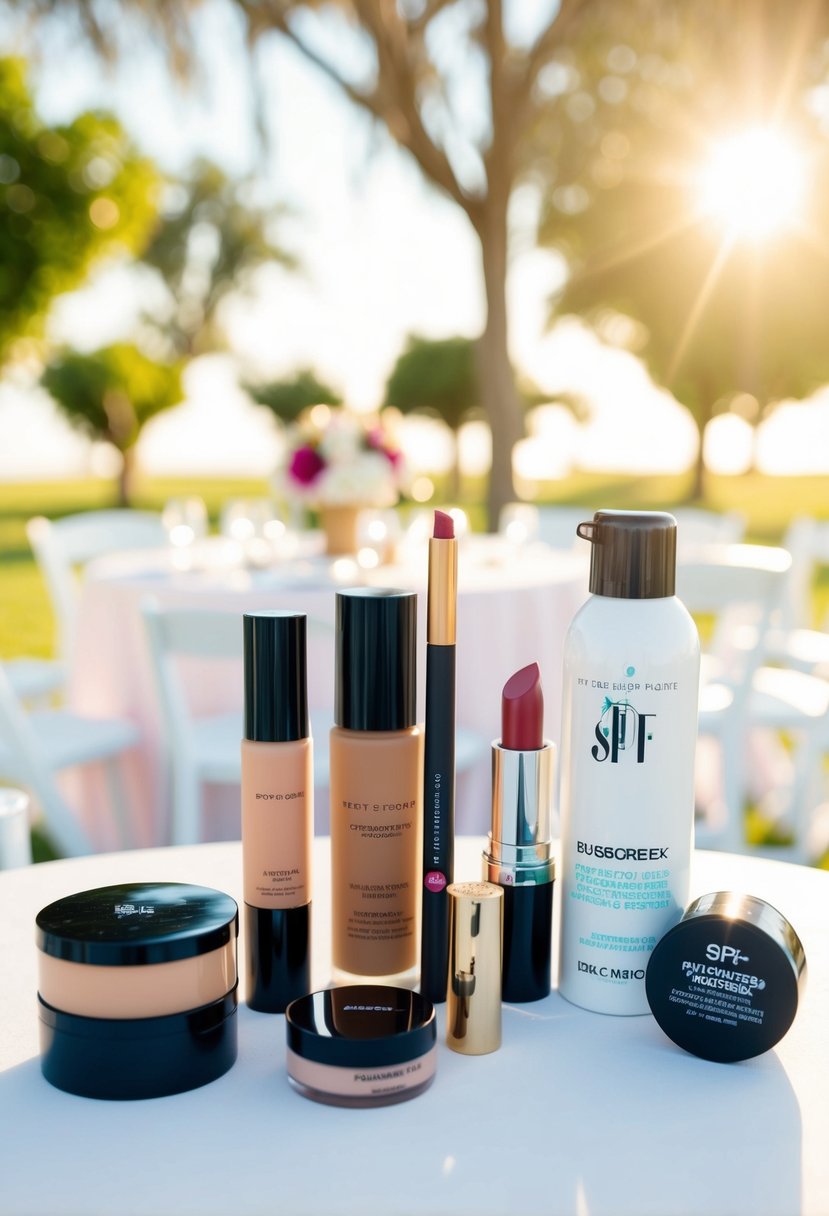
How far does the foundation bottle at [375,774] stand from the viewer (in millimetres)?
843

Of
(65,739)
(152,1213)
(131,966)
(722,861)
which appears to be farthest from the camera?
(65,739)

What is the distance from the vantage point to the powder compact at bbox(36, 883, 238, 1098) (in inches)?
28.4

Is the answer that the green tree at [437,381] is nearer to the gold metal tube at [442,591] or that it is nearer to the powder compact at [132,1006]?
the gold metal tube at [442,591]

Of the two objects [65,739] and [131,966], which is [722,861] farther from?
[65,739]

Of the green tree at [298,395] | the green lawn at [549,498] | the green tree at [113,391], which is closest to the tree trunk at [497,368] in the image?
the green lawn at [549,498]

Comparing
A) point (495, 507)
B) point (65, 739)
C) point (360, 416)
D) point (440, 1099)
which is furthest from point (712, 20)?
point (440, 1099)

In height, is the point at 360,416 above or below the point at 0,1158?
above

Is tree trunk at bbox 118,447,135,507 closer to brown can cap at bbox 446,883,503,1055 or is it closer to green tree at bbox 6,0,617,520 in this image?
Answer: green tree at bbox 6,0,617,520

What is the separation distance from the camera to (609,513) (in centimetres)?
84

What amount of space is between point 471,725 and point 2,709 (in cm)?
127

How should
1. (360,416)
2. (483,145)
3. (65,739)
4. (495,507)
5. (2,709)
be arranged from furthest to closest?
(495,507) < (483,145) < (360,416) < (65,739) < (2,709)

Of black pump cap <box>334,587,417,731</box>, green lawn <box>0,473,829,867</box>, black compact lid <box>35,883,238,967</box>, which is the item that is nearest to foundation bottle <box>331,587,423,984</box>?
black pump cap <box>334,587,417,731</box>

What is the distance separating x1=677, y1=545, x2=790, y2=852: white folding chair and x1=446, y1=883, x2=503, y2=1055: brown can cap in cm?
189

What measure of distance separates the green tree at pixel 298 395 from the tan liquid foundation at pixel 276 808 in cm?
2015
